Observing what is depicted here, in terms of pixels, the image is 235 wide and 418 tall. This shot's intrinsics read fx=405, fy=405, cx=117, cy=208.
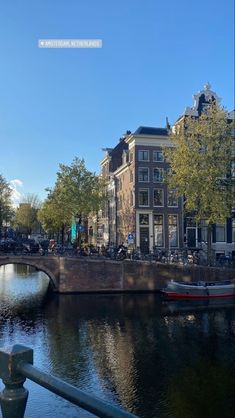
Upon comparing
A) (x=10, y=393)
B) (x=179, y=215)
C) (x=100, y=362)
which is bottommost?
(x=100, y=362)

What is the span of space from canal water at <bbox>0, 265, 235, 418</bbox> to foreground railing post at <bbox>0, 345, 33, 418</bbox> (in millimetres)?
6830

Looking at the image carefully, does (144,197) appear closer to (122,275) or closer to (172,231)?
(172,231)

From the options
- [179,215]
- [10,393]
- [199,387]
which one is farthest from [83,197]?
[10,393]

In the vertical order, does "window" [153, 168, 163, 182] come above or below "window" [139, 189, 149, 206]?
above

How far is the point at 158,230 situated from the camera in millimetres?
49594

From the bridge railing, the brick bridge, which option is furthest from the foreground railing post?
the brick bridge

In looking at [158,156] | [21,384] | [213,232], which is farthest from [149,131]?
[21,384]

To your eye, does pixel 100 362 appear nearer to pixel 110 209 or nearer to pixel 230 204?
pixel 230 204

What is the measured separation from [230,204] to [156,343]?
20453mm

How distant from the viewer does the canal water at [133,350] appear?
13.9 meters

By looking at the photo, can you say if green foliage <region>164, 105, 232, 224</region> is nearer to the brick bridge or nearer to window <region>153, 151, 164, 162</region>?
the brick bridge

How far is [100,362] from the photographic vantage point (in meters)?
18.2

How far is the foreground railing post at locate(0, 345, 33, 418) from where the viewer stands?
2.27 metres

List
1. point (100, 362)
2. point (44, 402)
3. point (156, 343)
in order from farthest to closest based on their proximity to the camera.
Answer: point (156, 343)
point (100, 362)
point (44, 402)
